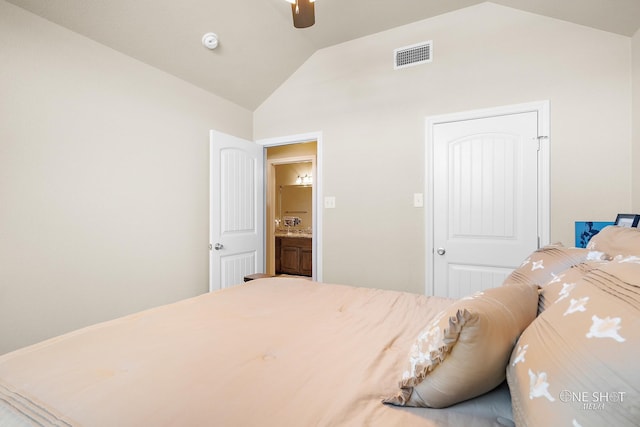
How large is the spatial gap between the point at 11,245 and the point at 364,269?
8.53 ft

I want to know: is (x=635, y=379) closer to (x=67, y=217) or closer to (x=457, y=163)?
(x=457, y=163)

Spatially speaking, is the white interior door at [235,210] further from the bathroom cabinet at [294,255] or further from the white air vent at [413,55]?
the bathroom cabinet at [294,255]

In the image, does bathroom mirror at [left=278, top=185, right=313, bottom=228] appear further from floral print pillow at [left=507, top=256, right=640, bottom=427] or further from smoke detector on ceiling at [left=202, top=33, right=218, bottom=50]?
floral print pillow at [left=507, top=256, right=640, bottom=427]

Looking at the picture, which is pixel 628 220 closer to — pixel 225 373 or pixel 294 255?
pixel 225 373

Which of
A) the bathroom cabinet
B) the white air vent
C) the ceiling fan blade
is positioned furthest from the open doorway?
the ceiling fan blade

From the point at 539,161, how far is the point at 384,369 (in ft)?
7.30

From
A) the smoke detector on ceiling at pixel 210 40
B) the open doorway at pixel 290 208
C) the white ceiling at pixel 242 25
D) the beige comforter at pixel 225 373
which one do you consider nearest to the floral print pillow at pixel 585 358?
the beige comforter at pixel 225 373

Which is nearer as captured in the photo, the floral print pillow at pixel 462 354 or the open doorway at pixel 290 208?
the floral print pillow at pixel 462 354

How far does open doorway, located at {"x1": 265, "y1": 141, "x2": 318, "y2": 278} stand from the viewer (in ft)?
16.5

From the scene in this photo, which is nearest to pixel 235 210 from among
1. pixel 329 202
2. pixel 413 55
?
pixel 329 202

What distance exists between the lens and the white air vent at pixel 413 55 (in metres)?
2.58

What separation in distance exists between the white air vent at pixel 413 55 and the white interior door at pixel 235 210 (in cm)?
178

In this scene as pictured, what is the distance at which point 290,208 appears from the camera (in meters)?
6.19

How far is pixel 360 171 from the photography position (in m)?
2.89
